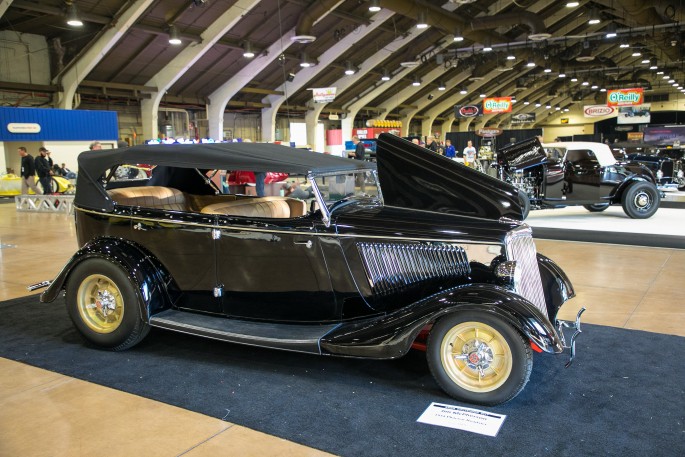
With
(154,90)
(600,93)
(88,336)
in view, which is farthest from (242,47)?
(600,93)

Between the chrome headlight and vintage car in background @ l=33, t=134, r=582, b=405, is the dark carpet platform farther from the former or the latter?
the chrome headlight

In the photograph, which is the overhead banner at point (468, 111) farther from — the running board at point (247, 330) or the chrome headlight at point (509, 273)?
the running board at point (247, 330)

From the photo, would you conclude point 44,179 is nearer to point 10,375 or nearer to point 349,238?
point 10,375

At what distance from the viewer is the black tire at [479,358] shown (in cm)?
337

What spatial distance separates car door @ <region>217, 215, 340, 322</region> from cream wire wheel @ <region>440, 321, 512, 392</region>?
0.86 meters

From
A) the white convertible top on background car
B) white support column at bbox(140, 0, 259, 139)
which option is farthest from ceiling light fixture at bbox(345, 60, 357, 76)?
the white convertible top on background car

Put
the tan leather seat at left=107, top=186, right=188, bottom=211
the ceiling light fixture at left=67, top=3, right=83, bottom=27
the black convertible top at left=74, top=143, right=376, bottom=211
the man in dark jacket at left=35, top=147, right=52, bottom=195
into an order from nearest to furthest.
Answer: the black convertible top at left=74, top=143, right=376, bottom=211, the tan leather seat at left=107, top=186, right=188, bottom=211, the ceiling light fixture at left=67, top=3, right=83, bottom=27, the man in dark jacket at left=35, top=147, right=52, bottom=195

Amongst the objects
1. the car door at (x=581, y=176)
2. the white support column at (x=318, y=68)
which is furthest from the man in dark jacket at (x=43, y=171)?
the car door at (x=581, y=176)

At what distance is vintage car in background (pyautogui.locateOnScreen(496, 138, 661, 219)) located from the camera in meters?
11.2

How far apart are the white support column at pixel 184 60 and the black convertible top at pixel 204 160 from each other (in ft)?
48.2

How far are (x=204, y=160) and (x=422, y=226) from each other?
170cm

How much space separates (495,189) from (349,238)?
119 cm

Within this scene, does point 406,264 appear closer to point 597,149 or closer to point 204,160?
point 204,160

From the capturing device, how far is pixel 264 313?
164 inches
